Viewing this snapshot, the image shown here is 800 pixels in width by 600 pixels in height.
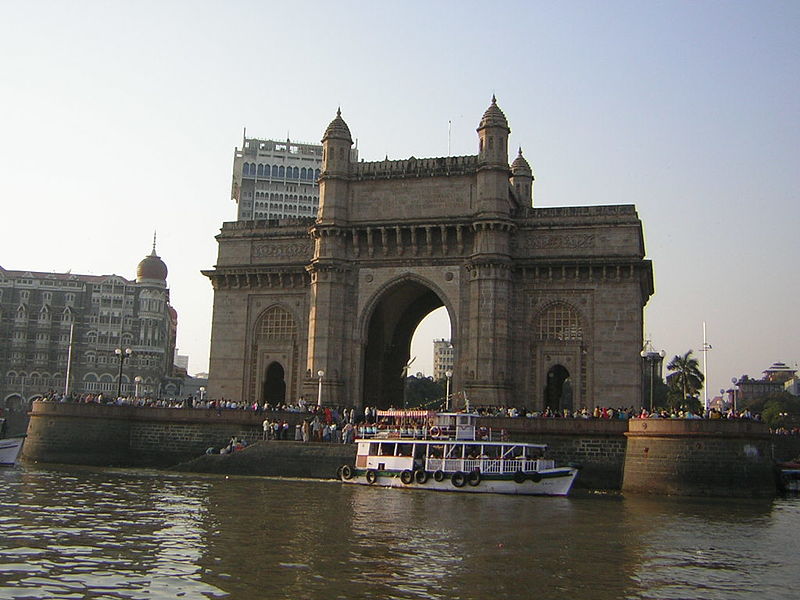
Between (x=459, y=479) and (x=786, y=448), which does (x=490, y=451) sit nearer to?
(x=459, y=479)

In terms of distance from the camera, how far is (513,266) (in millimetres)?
49094

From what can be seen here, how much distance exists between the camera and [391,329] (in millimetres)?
56344

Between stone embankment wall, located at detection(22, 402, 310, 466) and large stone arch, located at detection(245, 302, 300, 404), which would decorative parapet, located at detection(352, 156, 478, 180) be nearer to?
large stone arch, located at detection(245, 302, 300, 404)

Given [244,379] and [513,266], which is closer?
[513,266]

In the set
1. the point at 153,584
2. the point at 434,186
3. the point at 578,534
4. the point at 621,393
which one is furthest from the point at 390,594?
the point at 434,186

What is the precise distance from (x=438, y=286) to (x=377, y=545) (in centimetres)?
2875

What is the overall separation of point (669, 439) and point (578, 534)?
14.6m

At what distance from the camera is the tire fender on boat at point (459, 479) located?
36656 mm

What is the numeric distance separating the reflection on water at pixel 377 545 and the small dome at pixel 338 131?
23.5 meters

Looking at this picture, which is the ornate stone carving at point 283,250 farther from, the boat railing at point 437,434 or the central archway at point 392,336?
the boat railing at point 437,434

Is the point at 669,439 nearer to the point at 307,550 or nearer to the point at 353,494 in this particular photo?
the point at 353,494

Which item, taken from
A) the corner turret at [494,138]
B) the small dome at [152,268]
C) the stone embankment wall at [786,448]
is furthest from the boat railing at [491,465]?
the small dome at [152,268]

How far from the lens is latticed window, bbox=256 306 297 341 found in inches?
2141

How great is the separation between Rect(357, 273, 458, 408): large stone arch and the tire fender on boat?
526 inches
